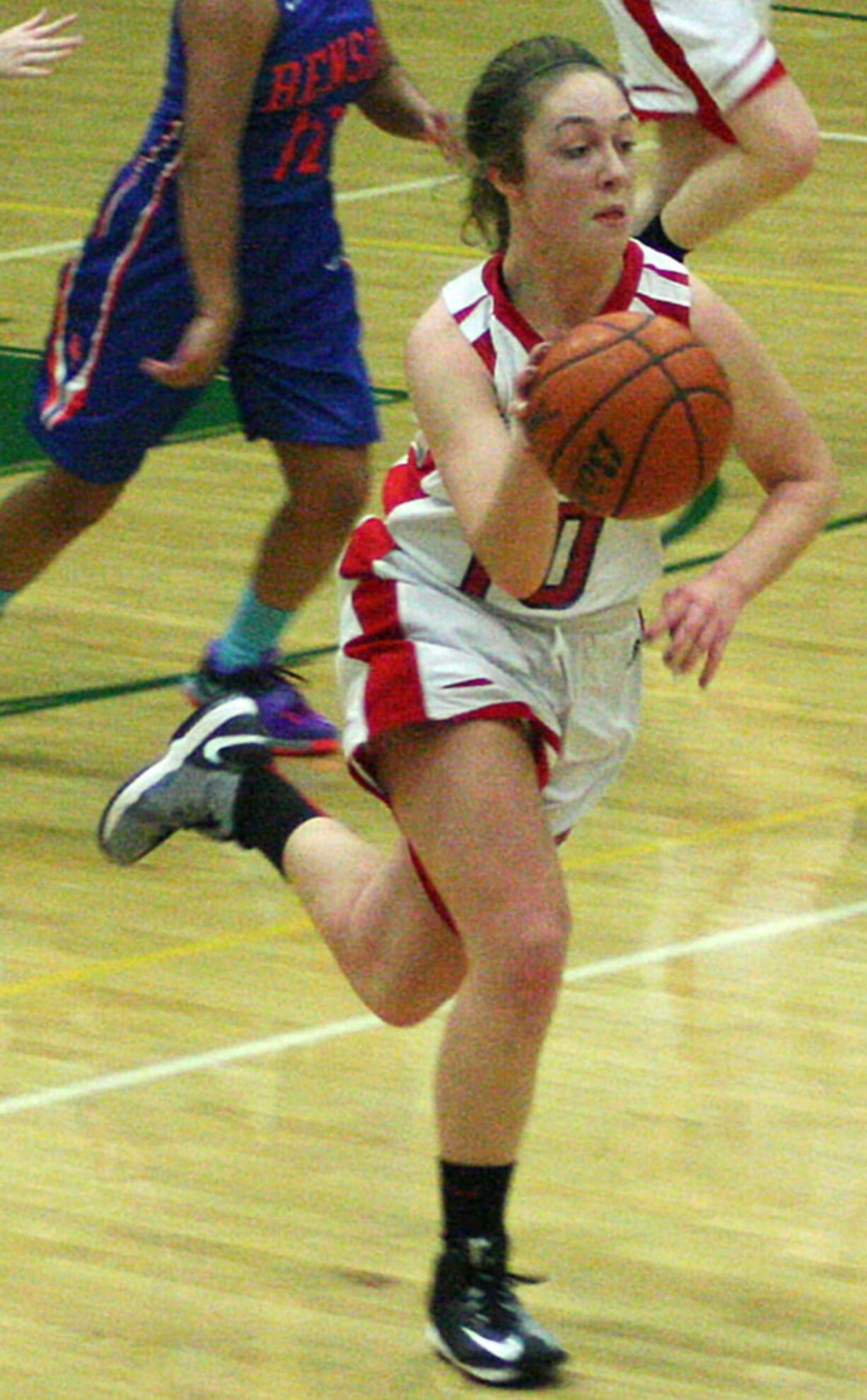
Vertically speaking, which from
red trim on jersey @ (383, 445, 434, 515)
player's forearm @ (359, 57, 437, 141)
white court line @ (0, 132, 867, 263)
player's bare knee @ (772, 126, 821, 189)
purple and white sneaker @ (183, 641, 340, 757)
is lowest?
white court line @ (0, 132, 867, 263)

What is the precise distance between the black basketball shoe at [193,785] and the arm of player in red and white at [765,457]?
2.95ft

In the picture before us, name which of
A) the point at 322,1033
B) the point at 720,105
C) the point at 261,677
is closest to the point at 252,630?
the point at 261,677

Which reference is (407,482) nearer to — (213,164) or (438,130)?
(213,164)

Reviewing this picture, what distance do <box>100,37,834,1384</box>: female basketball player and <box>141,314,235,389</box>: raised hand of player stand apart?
1.52 meters

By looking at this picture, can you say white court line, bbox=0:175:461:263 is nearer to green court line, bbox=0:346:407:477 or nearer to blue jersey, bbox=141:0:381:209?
green court line, bbox=0:346:407:477

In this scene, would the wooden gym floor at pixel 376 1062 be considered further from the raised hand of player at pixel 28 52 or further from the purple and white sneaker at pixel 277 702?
the raised hand of player at pixel 28 52

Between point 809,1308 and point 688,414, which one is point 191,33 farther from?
point 809,1308

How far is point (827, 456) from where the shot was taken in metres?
3.17

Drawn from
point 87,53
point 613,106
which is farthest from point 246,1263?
point 87,53

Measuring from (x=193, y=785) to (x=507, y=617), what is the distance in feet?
2.58

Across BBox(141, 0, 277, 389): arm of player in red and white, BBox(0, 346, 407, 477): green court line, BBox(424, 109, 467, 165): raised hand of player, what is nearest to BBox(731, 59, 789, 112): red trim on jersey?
BBox(424, 109, 467, 165): raised hand of player

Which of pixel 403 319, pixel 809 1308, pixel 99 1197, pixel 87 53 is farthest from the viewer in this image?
pixel 87 53

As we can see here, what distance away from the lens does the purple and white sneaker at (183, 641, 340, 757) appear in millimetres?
5105

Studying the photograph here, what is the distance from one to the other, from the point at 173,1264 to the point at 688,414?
3.87 feet
